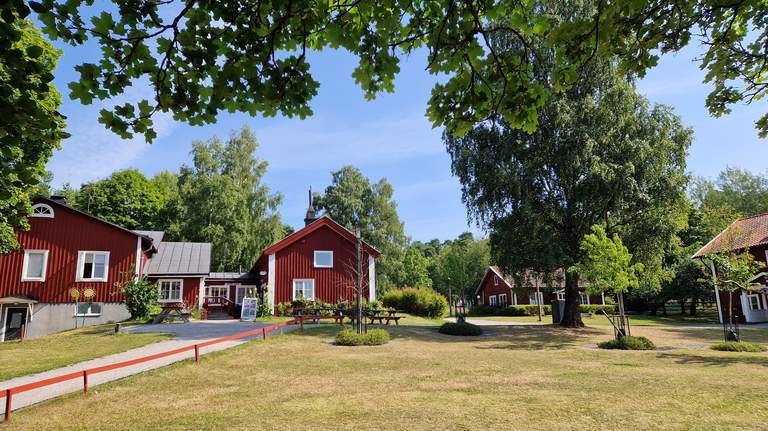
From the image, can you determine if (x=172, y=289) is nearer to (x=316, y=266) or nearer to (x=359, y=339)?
(x=316, y=266)

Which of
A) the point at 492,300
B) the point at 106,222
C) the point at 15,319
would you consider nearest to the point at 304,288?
the point at 106,222

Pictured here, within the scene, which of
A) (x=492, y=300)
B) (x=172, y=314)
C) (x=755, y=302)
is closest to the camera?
(x=172, y=314)

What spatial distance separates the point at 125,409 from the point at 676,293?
43.1 m

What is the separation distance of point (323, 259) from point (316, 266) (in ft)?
2.26

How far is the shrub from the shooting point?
22.9 m

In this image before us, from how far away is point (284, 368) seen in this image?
1139 centimetres

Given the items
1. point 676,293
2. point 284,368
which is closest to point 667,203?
point 676,293

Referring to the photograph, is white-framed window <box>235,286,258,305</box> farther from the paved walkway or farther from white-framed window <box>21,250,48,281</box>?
white-framed window <box>21,250,48,281</box>

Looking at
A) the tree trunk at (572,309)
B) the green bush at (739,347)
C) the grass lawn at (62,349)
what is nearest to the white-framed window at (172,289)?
the grass lawn at (62,349)

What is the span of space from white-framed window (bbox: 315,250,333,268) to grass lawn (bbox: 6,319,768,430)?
14553mm

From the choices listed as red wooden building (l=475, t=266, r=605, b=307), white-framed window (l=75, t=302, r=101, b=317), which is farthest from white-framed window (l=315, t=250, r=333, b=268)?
red wooden building (l=475, t=266, r=605, b=307)

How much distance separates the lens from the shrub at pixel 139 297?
22.9 metres

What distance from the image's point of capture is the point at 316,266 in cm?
2894

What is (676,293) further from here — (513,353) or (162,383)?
(162,383)
